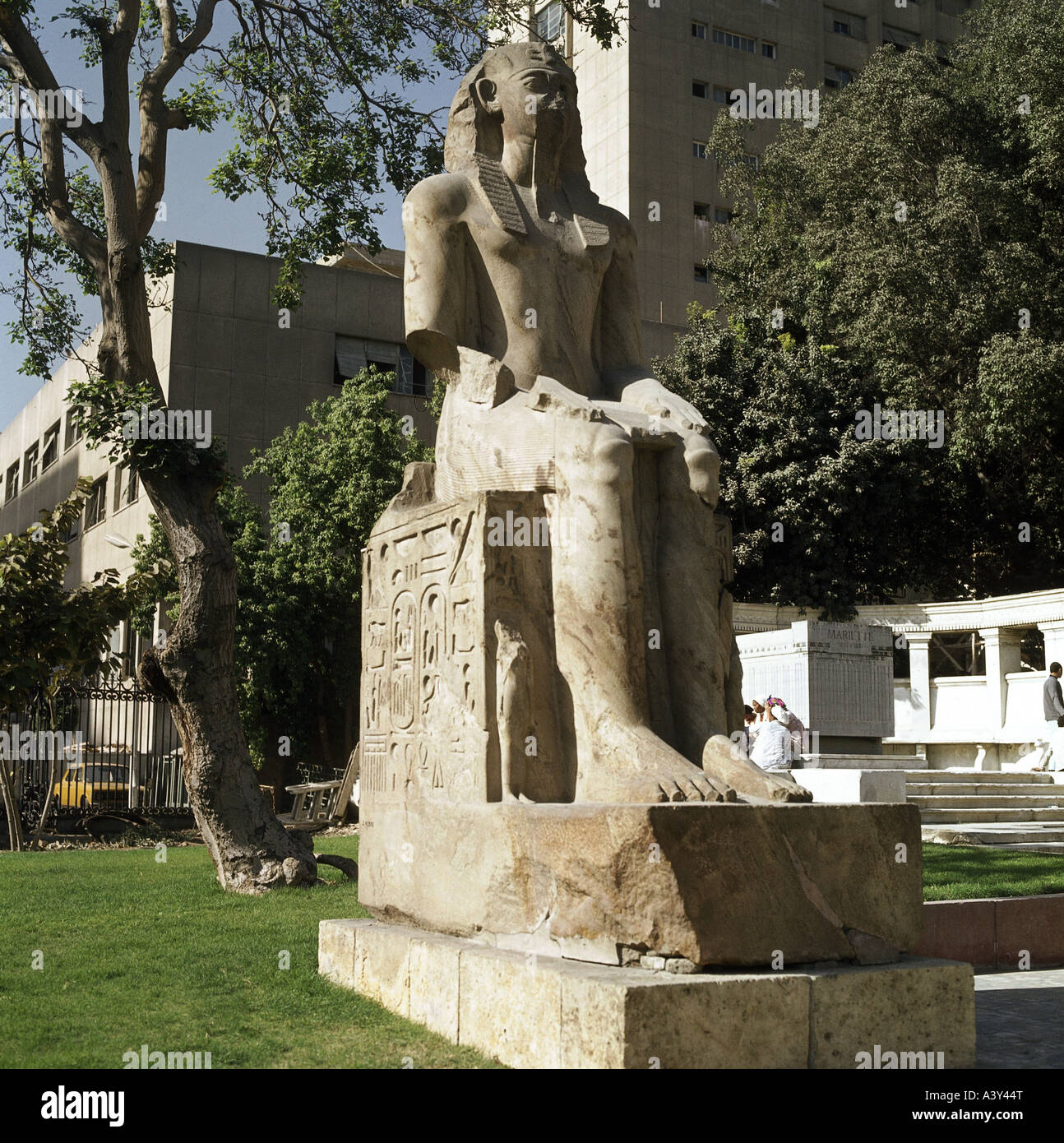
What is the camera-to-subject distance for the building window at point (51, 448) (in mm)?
39562

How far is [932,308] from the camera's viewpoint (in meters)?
23.4

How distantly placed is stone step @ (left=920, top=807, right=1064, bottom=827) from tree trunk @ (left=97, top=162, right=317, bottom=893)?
7.35m

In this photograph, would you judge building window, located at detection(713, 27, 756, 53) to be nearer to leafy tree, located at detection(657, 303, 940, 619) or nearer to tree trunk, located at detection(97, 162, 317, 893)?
leafy tree, located at detection(657, 303, 940, 619)

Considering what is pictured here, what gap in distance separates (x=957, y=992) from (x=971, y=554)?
24.2 meters

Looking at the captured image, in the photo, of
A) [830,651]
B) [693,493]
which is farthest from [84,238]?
[830,651]

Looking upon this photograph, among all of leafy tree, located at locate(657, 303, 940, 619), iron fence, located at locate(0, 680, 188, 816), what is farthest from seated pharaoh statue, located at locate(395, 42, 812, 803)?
leafy tree, located at locate(657, 303, 940, 619)

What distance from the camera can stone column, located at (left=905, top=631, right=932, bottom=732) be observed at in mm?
25156

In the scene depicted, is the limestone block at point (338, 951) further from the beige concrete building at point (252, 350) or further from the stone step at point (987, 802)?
the beige concrete building at point (252, 350)

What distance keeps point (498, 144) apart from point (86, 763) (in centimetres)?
1722

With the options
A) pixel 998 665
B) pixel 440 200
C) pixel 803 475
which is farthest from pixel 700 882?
pixel 998 665

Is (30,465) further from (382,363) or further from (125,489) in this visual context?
(382,363)

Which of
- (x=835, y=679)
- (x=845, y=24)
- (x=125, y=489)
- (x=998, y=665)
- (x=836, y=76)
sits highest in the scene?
(x=845, y=24)
